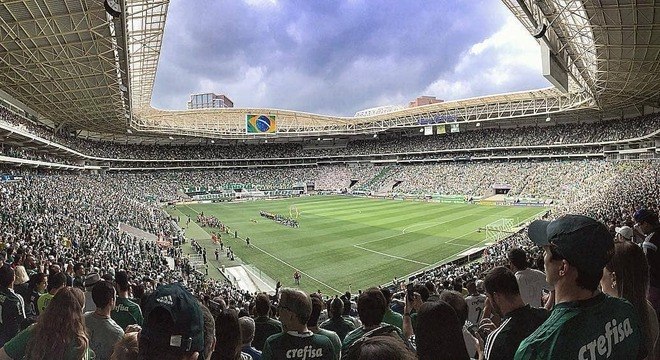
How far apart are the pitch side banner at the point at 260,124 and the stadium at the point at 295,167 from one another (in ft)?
1.04

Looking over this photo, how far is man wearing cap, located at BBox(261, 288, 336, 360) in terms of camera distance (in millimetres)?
3422

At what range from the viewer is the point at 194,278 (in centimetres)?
2120

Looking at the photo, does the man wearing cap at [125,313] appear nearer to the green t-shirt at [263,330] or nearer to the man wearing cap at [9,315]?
the man wearing cap at [9,315]

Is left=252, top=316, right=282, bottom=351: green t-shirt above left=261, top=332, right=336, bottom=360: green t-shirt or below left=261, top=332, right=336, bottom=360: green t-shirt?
below

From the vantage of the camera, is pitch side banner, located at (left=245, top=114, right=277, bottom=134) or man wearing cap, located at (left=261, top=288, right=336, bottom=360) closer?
man wearing cap, located at (left=261, top=288, right=336, bottom=360)

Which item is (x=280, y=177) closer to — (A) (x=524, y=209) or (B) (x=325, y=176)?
(B) (x=325, y=176)

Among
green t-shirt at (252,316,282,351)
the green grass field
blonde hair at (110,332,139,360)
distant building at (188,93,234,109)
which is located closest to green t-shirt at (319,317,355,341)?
green t-shirt at (252,316,282,351)

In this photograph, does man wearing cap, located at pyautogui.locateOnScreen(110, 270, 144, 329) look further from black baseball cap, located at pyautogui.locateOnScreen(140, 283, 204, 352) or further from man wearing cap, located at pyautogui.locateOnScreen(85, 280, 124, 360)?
black baseball cap, located at pyautogui.locateOnScreen(140, 283, 204, 352)

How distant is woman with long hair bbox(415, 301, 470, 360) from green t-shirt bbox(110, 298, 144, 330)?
159 inches

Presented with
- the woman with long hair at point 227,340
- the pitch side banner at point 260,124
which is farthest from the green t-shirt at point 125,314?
the pitch side banner at point 260,124

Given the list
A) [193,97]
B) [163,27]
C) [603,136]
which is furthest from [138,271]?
[193,97]

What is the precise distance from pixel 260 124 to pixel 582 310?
74.0m

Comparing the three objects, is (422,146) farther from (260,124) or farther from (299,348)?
(299,348)

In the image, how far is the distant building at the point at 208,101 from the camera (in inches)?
6172
